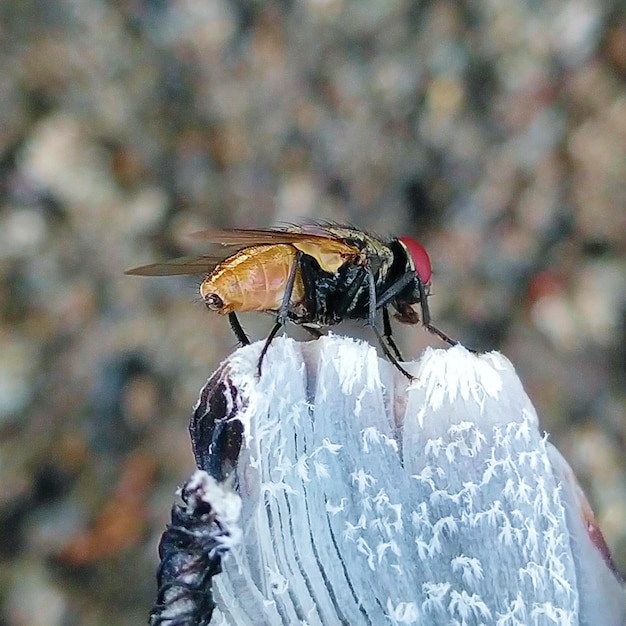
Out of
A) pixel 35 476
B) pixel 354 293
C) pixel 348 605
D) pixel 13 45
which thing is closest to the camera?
pixel 348 605

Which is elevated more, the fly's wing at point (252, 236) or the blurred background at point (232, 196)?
the blurred background at point (232, 196)

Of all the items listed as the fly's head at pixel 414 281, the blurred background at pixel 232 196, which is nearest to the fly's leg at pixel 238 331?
the fly's head at pixel 414 281

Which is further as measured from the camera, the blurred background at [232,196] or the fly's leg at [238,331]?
the blurred background at [232,196]

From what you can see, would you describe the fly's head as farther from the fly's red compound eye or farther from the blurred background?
the blurred background

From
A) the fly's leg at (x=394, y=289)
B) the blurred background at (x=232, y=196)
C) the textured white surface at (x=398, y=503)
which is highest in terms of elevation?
the blurred background at (x=232, y=196)

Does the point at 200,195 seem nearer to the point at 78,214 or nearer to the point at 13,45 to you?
the point at 78,214

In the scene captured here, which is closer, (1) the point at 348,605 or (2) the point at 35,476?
(1) the point at 348,605

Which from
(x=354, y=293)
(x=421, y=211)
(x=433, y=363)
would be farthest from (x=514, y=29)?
(x=433, y=363)

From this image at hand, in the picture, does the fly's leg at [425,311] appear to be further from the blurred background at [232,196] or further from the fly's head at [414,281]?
the blurred background at [232,196]
